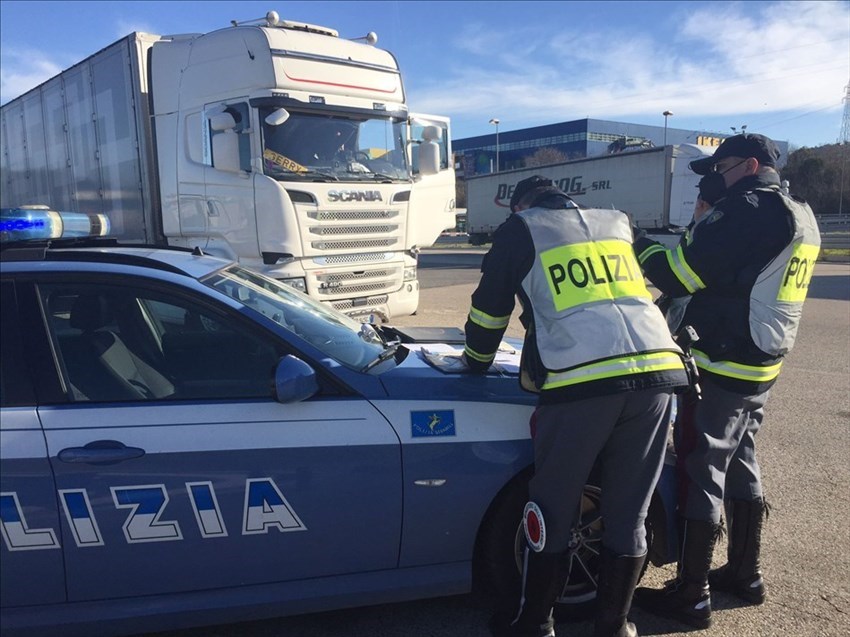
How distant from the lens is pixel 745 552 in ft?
10.2

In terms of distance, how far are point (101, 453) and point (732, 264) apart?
258 cm

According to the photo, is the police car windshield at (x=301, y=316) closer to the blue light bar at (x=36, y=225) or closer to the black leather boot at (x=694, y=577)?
the blue light bar at (x=36, y=225)

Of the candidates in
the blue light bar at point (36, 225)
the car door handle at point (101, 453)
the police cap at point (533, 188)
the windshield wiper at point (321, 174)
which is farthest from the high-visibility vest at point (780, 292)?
the windshield wiper at point (321, 174)

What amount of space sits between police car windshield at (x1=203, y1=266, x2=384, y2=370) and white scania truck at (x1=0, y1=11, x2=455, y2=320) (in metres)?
3.95

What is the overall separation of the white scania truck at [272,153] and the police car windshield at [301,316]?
13.0ft

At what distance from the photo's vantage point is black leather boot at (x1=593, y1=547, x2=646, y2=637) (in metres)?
2.63

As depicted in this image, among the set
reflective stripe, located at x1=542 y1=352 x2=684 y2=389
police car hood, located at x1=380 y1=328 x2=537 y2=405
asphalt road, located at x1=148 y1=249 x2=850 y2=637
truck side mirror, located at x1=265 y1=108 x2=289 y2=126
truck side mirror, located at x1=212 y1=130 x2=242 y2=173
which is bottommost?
asphalt road, located at x1=148 y1=249 x2=850 y2=637

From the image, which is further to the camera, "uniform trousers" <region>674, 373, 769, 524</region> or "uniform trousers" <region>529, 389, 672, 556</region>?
"uniform trousers" <region>674, 373, 769, 524</region>

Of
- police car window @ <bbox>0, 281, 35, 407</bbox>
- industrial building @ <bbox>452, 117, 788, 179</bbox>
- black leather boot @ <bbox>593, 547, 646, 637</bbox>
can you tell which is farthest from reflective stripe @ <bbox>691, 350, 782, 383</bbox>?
industrial building @ <bbox>452, 117, 788, 179</bbox>

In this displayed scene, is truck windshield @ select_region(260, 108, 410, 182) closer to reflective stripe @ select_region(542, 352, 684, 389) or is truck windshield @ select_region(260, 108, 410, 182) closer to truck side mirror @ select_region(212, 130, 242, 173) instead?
truck side mirror @ select_region(212, 130, 242, 173)

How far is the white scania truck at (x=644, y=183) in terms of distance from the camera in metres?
22.9

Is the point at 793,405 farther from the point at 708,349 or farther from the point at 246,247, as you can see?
the point at 246,247

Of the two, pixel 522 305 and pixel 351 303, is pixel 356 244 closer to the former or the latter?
pixel 351 303

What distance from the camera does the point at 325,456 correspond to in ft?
8.34
